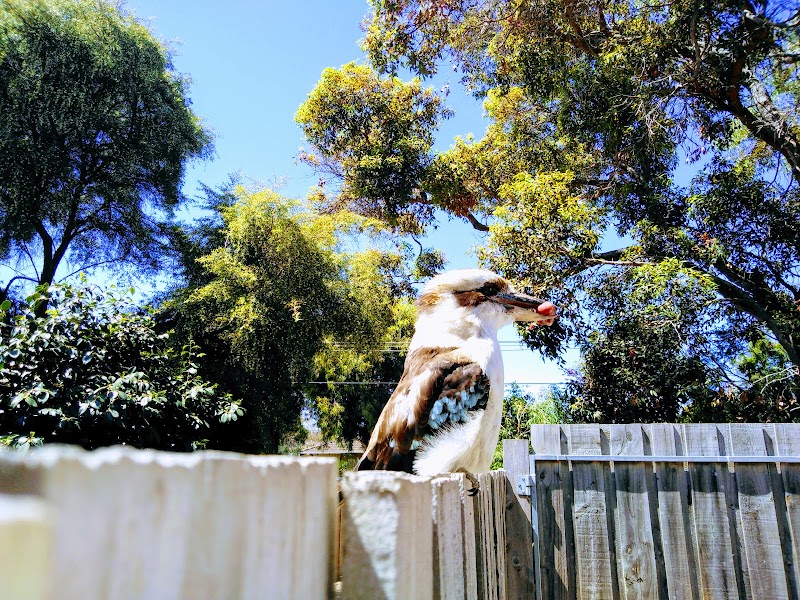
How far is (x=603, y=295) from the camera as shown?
21.8 feet

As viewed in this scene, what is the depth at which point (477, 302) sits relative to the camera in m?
2.59

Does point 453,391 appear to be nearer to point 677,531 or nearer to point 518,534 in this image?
point 518,534

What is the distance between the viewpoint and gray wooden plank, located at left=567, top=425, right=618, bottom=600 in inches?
107

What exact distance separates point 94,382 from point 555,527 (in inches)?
114

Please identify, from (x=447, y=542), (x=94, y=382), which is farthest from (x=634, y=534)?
(x=94, y=382)

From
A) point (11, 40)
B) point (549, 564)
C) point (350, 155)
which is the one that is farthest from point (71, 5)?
point (549, 564)

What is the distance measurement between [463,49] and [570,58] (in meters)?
1.55

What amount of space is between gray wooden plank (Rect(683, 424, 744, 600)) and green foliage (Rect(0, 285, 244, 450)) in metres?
3.08

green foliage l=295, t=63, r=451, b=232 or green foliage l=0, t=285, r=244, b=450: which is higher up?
green foliage l=295, t=63, r=451, b=232

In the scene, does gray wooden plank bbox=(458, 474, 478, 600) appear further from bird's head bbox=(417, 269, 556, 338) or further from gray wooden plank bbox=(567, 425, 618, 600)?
gray wooden plank bbox=(567, 425, 618, 600)

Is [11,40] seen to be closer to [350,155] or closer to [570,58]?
[350,155]

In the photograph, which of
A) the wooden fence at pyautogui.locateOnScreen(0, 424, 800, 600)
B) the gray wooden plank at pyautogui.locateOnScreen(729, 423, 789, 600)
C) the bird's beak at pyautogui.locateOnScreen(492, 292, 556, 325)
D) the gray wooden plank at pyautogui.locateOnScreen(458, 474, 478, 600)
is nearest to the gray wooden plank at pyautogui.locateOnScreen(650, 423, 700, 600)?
the gray wooden plank at pyautogui.locateOnScreen(729, 423, 789, 600)

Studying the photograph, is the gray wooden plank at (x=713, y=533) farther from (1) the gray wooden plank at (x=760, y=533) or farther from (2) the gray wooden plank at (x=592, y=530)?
(2) the gray wooden plank at (x=592, y=530)

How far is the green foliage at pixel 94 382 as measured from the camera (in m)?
3.19
